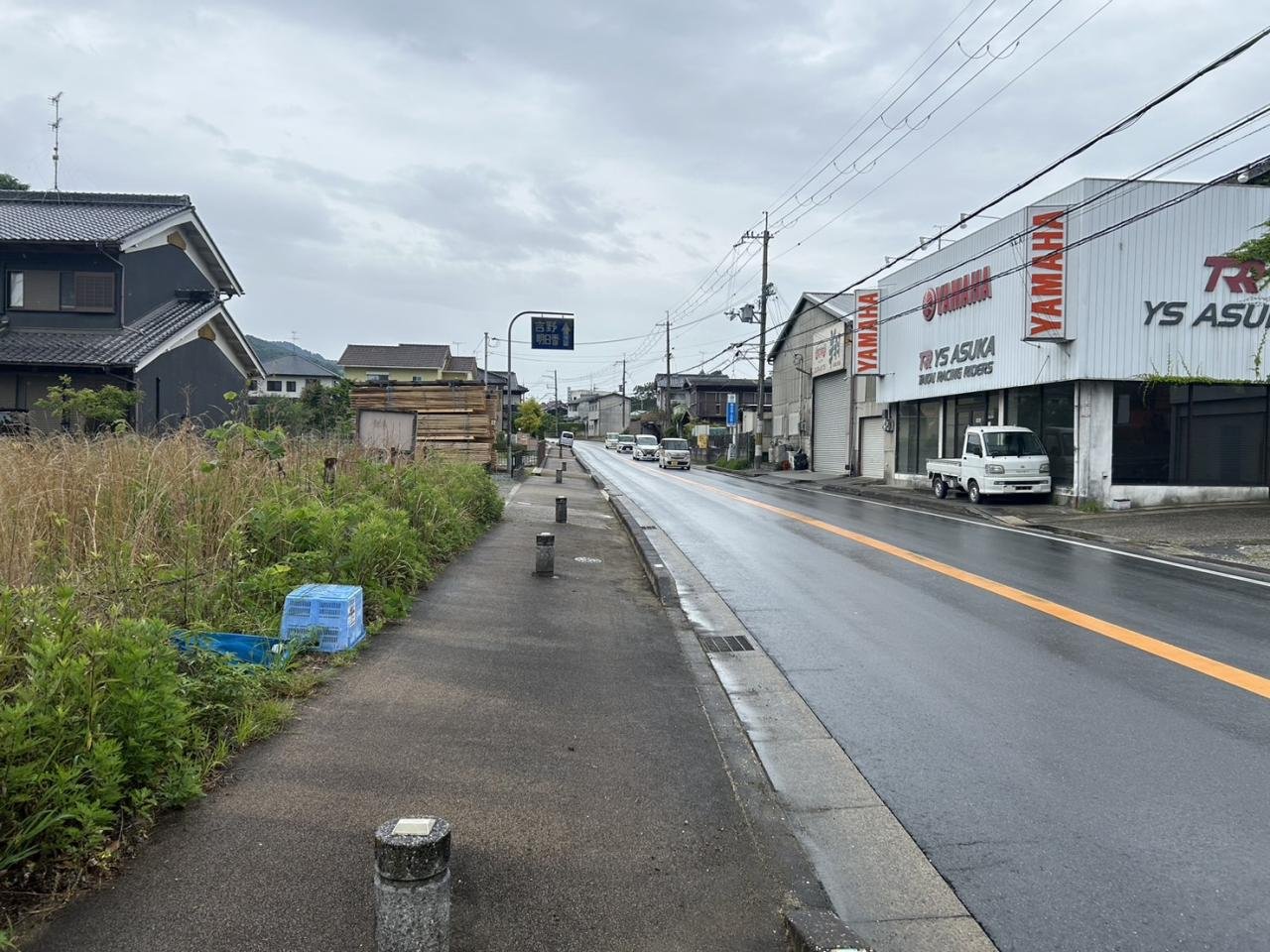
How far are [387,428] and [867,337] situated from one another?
915 inches

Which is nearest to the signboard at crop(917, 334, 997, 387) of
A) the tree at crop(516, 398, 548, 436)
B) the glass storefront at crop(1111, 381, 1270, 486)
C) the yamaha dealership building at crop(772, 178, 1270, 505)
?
the yamaha dealership building at crop(772, 178, 1270, 505)

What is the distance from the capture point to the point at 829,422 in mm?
42688

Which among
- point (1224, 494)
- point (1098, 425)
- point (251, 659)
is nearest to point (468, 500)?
point (251, 659)

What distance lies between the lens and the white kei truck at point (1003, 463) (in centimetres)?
2186

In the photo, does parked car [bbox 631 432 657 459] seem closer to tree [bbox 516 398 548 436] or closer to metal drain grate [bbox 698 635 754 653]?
tree [bbox 516 398 548 436]

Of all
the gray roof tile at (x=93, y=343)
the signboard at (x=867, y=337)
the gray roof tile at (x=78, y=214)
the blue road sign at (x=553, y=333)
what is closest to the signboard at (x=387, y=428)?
the gray roof tile at (x=93, y=343)

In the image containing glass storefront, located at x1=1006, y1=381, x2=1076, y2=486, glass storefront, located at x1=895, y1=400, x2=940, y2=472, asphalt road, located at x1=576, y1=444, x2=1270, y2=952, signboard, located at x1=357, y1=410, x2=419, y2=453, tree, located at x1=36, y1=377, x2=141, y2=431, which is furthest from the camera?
glass storefront, located at x1=895, y1=400, x2=940, y2=472

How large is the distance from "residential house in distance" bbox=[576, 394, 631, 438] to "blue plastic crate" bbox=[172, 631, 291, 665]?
110097mm

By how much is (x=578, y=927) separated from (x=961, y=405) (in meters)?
27.5

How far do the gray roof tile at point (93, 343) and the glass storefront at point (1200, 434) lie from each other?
23144 millimetres

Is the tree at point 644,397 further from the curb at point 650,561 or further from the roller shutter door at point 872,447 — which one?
the curb at point 650,561

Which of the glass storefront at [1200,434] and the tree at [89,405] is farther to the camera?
the glass storefront at [1200,434]

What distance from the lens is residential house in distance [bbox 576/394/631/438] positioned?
129000 mm

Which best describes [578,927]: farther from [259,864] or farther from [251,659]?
[251,659]
